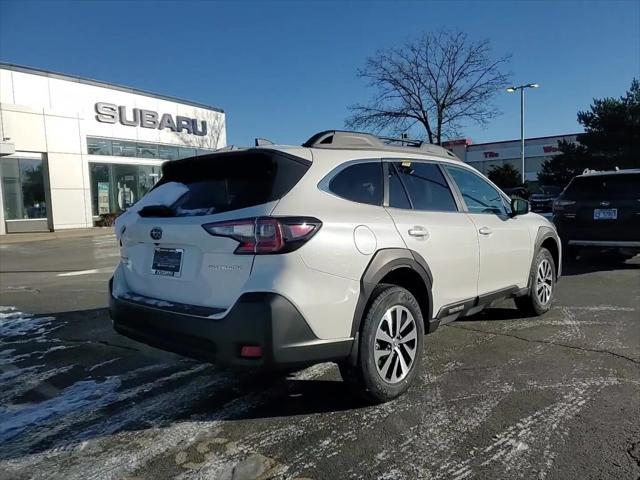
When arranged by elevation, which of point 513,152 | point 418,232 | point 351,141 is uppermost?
point 513,152

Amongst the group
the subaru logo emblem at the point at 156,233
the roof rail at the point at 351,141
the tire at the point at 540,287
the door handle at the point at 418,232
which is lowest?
the tire at the point at 540,287

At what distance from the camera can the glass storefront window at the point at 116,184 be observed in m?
26.3

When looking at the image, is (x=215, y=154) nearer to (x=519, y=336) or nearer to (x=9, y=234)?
(x=519, y=336)

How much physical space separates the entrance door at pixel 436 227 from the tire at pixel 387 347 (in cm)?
39

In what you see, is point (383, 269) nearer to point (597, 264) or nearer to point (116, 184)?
point (597, 264)

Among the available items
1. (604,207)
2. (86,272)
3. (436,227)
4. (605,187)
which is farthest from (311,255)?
(86,272)

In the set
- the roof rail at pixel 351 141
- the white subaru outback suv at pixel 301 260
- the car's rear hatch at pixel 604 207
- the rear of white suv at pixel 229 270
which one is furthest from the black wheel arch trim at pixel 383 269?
the car's rear hatch at pixel 604 207

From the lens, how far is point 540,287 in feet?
19.5

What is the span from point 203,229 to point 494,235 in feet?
9.53

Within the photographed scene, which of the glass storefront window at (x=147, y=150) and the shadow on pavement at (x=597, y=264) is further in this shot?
the glass storefront window at (x=147, y=150)

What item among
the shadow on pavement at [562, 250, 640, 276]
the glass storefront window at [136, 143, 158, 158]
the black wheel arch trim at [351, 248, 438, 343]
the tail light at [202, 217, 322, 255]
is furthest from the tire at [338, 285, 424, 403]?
the glass storefront window at [136, 143, 158, 158]

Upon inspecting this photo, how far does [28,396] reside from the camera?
3.92 metres

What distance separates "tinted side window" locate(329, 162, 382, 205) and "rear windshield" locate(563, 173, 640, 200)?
6.92m

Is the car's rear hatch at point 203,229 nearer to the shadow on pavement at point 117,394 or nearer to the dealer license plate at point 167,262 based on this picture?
the dealer license plate at point 167,262
